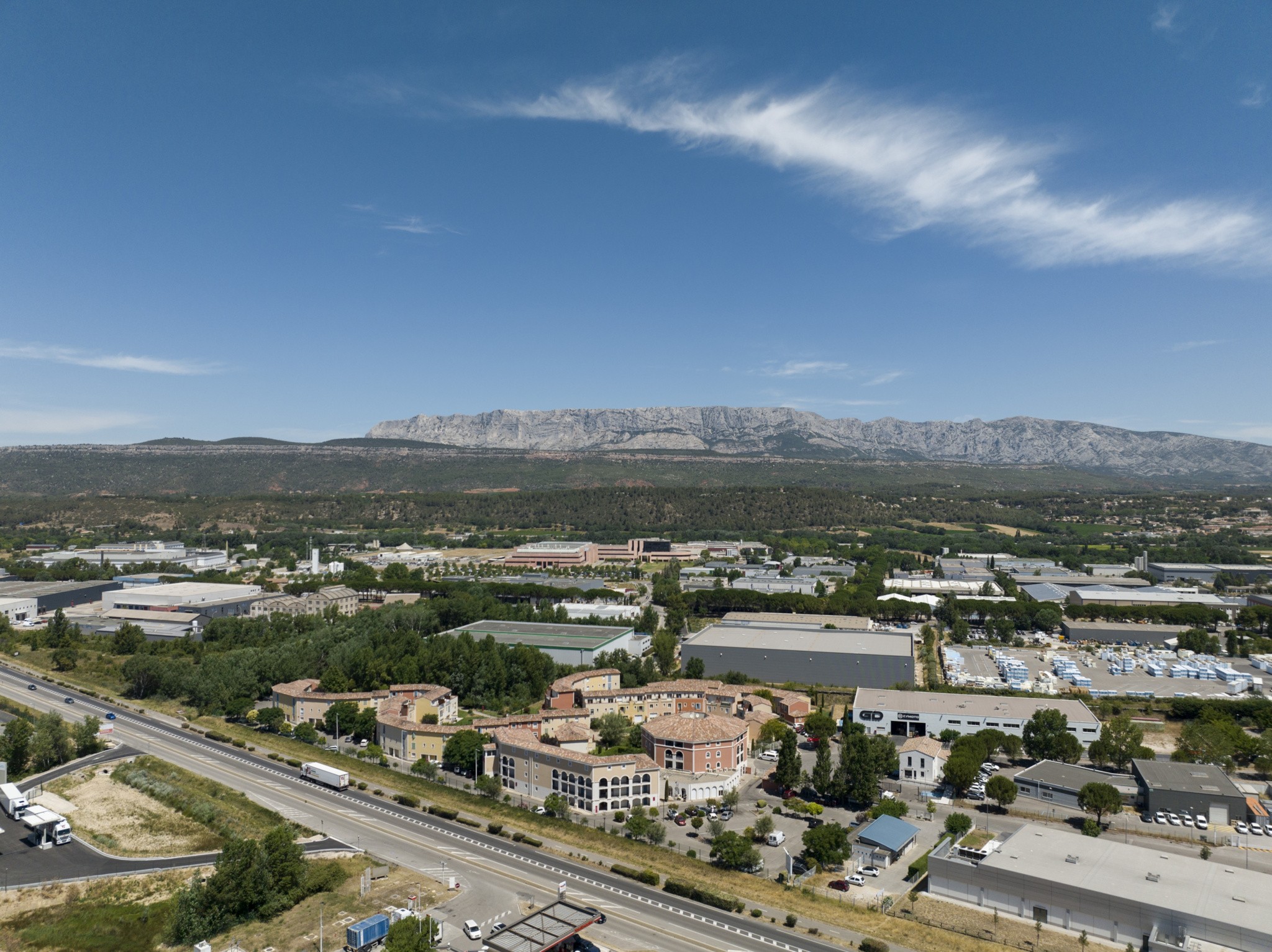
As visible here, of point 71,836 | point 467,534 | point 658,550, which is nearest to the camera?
point 71,836

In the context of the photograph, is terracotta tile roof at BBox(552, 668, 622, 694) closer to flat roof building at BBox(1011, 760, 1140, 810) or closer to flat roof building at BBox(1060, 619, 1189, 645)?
flat roof building at BBox(1011, 760, 1140, 810)

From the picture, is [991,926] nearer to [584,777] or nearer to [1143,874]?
[1143,874]

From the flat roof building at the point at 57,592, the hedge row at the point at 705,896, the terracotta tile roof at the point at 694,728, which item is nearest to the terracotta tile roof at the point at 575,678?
the terracotta tile roof at the point at 694,728

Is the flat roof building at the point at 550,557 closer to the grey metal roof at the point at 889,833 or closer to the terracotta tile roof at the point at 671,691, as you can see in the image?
the terracotta tile roof at the point at 671,691

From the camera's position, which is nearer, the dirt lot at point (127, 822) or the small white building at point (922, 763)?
the dirt lot at point (127, 822)

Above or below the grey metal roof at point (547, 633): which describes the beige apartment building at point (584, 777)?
below

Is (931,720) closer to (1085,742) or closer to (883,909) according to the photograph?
(1085,742)

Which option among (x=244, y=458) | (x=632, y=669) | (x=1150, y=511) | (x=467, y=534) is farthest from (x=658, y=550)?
(x=244, y=458)
